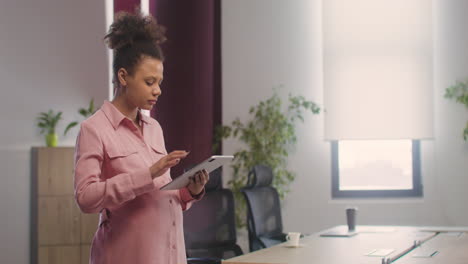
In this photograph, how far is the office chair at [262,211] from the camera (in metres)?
4.36

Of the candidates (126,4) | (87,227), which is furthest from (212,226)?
(126,4)

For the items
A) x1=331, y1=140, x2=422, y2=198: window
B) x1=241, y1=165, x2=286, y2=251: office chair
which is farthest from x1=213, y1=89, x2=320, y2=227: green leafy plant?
x1=241, y1=165, x2=286, y2=251: office chair

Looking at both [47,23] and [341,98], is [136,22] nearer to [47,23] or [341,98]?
[341,98]

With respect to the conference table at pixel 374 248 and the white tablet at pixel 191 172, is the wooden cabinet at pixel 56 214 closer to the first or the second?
the conference table at pixel 374 248

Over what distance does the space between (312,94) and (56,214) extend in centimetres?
268

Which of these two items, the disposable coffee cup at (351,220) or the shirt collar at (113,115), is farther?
the disposable coffee cup at (351,220)

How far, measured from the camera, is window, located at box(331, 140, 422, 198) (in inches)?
234

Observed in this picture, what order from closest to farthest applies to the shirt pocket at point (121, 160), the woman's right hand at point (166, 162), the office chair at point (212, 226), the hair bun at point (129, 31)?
the woman's right hand at point (166, 162), the shirt pocket at point (121, 160), the hair bun at point (129, 31), the office chair at point (212, 226)

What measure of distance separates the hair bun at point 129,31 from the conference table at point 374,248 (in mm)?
1063

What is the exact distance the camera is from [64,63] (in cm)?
658

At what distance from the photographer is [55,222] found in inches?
232

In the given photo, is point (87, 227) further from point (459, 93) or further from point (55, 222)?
point (459, 93)

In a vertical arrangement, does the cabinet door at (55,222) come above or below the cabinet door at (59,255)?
above

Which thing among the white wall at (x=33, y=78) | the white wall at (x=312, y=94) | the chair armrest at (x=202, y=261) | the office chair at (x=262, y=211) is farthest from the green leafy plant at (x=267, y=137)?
the chair armrest at (x=202, y=261)
